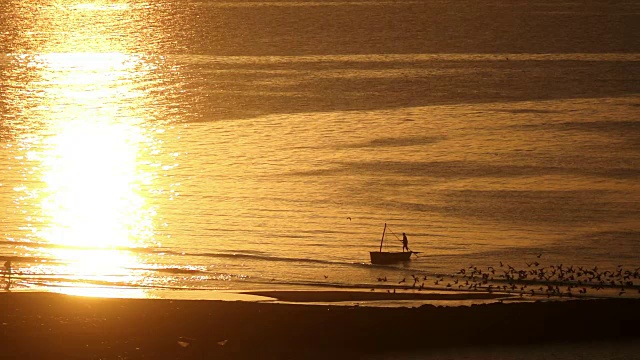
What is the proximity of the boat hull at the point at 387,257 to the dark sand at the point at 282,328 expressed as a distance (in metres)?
7.30

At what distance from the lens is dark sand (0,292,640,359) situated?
2170 cm

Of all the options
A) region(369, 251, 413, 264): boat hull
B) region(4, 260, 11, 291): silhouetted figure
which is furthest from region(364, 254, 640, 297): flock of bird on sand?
region(4, 260, 11, 291): silhouetted figure

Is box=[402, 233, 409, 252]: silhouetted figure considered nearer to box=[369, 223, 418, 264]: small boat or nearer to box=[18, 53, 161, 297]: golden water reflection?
box=[369, 223, 418, 264]: small boat

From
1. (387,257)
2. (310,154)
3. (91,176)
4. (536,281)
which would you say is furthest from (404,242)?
(91,176)

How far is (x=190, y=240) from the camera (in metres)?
34.5

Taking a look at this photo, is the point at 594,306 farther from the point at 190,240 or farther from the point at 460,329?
the point at 190,240

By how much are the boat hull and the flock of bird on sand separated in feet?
4.08

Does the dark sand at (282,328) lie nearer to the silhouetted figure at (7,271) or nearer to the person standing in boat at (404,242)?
the silhouetted figure at (7,271)

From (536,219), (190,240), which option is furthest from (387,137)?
(190,240)

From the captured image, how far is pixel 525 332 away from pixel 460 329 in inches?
55.2

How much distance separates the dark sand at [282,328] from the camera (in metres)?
21.7

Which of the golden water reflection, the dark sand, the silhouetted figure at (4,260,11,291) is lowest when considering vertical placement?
the dark sand

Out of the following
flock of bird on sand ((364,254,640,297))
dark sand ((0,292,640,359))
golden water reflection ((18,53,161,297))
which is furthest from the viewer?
golden water reflection ((18,53,161,297))

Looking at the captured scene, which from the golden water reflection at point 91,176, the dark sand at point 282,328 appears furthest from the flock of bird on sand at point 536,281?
the golden water reflection at point 91,176
